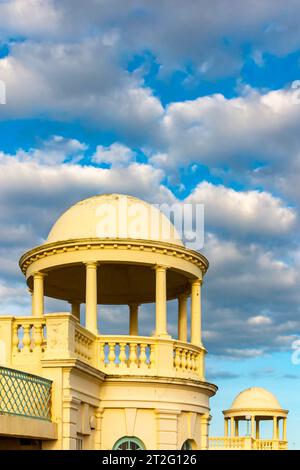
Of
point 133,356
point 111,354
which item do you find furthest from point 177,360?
point 111,354

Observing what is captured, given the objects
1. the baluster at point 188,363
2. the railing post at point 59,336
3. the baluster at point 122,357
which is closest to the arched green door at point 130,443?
the baluster at point 122,357

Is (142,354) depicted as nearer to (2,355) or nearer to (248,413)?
(2,355)

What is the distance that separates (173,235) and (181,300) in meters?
4.14

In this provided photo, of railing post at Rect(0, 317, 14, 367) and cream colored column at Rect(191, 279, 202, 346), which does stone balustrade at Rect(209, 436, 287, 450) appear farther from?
railing post at Rect(0, 317, 14, 367)

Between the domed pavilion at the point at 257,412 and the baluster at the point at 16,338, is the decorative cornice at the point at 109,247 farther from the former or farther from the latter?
the domed pavilion at the point at 257,412

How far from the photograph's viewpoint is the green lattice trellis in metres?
19.4

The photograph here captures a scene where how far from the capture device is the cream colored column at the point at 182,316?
3288 cm

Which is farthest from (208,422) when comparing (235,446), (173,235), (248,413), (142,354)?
(248,413)

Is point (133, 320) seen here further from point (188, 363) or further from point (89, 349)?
point (89, 349)

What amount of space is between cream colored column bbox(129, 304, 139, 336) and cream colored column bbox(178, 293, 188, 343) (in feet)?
7.11

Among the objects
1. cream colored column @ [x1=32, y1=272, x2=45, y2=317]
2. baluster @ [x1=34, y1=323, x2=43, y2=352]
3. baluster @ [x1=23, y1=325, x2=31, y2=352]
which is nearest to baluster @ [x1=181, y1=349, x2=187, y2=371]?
cream colored column @ [x1=32, y1=272, x2=45, y2=317]

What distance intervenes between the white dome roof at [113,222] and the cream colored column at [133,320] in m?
5.70

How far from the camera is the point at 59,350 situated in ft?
72.9
